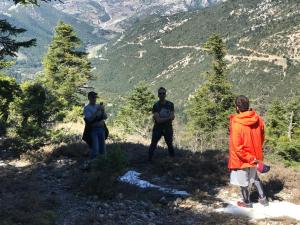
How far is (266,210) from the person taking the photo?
905cm

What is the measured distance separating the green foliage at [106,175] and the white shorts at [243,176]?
2196 millimetres

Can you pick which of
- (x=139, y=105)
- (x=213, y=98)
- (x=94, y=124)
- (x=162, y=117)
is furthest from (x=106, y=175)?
(x=139, y=105)

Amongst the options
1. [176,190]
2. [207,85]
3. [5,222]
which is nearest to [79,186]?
[176,190]

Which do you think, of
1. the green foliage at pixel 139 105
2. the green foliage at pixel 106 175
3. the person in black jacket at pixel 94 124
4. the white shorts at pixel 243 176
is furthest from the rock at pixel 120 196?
the green foliage at pixel 139 105

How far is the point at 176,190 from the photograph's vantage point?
10422mm

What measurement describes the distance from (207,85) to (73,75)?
1125 centimetres

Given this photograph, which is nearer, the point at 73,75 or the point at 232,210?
the point at 232,210

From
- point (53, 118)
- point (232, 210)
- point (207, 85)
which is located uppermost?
point (207, 85)

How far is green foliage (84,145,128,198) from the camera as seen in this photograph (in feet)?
30.7

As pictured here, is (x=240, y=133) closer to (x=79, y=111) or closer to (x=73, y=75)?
(x=79, y=111)

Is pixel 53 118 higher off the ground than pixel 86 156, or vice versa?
pixel 53 118

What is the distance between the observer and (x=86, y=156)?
12930 millimetres

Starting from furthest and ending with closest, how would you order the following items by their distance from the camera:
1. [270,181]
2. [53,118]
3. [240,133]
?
[53,118]
[270,181]
[240,133]

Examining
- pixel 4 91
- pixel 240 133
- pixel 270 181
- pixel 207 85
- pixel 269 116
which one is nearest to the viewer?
pixel 240 133
